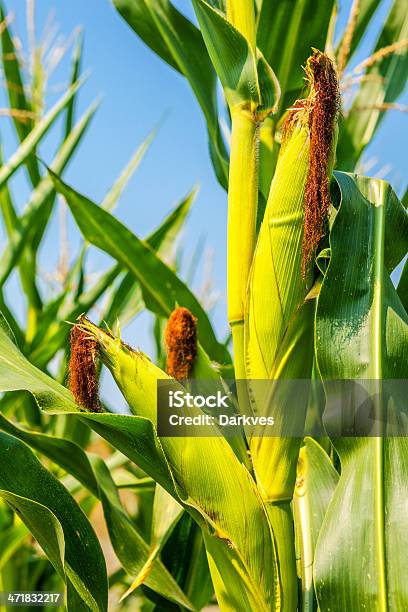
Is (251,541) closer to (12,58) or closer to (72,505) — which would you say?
(72,505)

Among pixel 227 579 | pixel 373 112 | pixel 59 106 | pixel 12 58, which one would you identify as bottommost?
pixel 227 579

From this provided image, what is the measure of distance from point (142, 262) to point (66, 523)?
369mm

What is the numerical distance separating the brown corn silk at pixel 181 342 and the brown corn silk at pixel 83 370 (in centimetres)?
12

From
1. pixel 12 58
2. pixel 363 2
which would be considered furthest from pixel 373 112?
pixel 12 58

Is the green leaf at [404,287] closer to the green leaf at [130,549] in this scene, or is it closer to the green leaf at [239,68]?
the green leaf at [239,68]

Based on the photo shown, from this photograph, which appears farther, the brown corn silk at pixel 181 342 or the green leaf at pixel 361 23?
the green leaf at pixel 361 23

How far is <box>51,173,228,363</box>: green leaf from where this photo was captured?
93 centimetres

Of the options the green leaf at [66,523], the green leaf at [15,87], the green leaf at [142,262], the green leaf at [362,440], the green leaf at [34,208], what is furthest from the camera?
the green leaf at [15,87]

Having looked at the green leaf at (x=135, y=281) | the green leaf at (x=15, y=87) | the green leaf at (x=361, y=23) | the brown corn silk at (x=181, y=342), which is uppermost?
the green leaf at (x=15, y=87)

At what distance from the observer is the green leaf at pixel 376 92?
98cm

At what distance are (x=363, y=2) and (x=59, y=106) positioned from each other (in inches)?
21.6

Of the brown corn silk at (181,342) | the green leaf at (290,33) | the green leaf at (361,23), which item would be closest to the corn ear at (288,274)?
the brown corn silk at (181,342)

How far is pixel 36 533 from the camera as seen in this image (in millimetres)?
658

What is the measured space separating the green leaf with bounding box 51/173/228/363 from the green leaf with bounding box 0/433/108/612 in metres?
0.30
